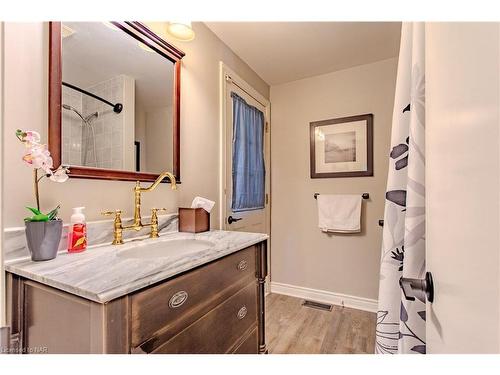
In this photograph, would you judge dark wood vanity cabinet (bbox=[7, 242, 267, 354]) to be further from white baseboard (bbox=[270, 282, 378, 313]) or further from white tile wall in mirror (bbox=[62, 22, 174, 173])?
white baseboard (bbox=[270, 282, 378, 313])

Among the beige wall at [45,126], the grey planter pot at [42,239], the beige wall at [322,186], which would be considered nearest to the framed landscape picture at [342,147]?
the beige wall at [322,186]

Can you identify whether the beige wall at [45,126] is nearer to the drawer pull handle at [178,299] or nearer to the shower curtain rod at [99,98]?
the shower curtain rod at [99,98]

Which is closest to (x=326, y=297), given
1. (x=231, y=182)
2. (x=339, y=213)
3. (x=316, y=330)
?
(x=316, y=330)

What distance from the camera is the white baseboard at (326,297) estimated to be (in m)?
2.13

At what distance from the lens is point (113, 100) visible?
113cm

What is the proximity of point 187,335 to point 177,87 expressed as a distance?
4.32 feet

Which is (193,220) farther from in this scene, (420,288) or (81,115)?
(420,288)

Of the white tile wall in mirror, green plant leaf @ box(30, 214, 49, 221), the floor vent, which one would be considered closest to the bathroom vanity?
green plant leaf @ box(30, 214, 49, 221)

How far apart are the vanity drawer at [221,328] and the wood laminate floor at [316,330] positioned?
0.64m

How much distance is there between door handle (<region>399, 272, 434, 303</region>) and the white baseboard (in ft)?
6.18

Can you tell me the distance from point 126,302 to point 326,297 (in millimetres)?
2166

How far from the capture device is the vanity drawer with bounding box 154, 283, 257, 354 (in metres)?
0.76

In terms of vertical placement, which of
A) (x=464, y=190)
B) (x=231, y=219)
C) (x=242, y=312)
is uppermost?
(x=464, y=190)
